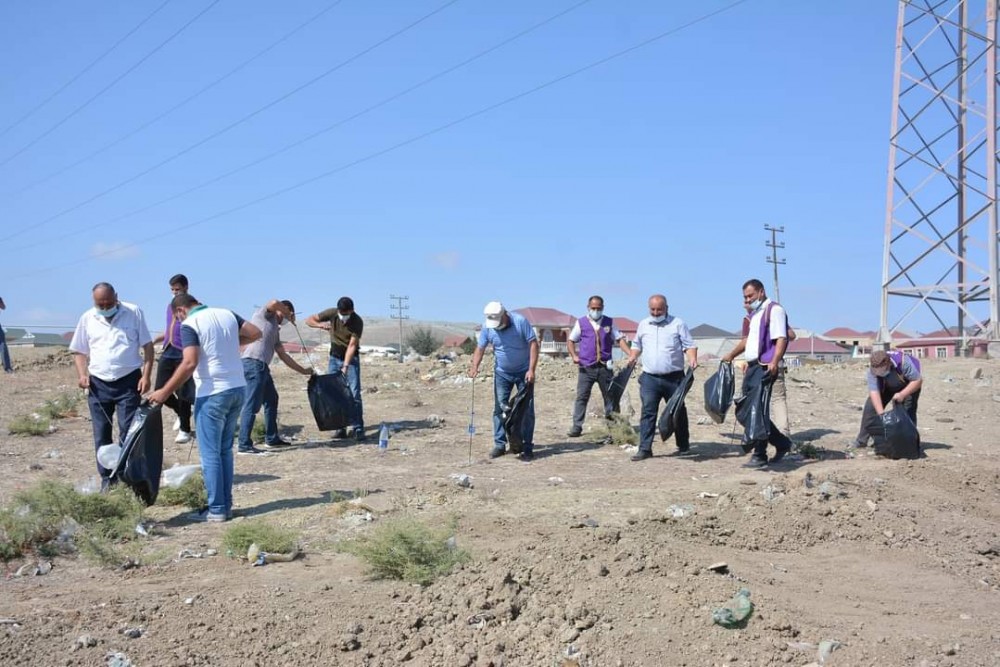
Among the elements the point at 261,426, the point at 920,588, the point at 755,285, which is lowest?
the point at 920,588

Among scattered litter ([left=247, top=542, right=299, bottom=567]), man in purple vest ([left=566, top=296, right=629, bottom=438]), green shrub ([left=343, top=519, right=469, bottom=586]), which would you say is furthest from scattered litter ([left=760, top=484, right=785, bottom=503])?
man in purple vest ([left=566, top=296, right=629, bottom=438])

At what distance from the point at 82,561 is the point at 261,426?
506 centimetres

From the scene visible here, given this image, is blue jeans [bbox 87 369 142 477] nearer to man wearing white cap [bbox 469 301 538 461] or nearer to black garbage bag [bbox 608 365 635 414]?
man wearing white cap [bbox 469 301 538 461]

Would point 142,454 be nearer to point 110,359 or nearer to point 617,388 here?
point 110,359

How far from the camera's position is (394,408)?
1355 centimetres

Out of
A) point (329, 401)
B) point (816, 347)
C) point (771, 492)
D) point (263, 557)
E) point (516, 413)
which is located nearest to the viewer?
point (263, 557)

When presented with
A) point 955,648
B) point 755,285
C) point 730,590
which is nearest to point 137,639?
point 730,590

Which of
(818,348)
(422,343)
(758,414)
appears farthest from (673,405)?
(818,348)

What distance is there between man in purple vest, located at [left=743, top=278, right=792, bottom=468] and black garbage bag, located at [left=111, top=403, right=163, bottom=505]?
5.12 m

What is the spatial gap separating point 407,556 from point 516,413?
4400mm

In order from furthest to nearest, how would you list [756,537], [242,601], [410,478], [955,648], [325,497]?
[410,478]
[325,497]
[756,537]
[242,601]
[955,648]

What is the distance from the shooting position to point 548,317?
5919 cm

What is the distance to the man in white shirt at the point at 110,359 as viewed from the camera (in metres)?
6.82

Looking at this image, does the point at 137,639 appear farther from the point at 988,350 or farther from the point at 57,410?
the point at 988,350
